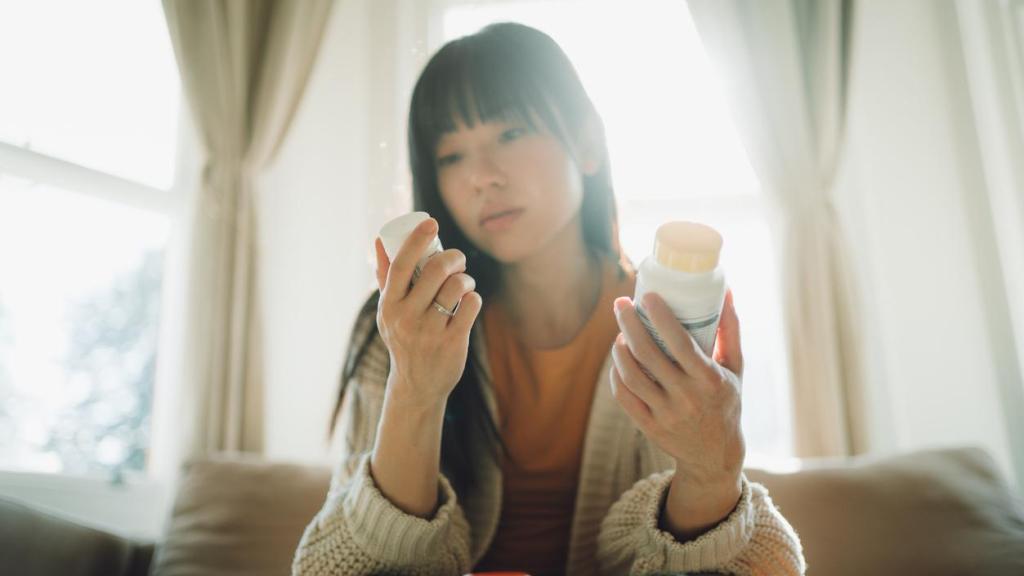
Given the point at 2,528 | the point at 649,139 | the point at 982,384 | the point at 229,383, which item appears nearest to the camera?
the point at 2,528

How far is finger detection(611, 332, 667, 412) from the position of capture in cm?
56

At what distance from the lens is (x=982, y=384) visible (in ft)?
5.18

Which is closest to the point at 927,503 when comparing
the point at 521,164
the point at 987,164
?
the point at 521,164

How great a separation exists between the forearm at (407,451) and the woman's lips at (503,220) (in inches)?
12.9

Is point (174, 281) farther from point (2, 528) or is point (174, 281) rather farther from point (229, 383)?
point (2, 528)

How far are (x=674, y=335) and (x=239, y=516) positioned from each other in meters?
0.89

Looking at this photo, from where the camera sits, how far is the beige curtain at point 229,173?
1.70 m

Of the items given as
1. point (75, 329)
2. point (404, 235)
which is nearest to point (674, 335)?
point (404, 235)

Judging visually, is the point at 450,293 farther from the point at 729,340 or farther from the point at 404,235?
the point at 729,340

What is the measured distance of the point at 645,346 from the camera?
532mm

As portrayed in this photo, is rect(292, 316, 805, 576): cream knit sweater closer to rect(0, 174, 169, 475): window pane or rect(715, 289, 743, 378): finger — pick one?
rect(715, 289, 743, 378): finger

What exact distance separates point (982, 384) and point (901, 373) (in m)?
0.16

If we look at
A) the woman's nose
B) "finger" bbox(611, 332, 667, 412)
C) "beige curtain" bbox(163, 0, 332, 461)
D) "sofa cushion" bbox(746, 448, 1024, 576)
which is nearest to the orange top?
the woman's nose

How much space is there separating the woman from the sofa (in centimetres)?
31
